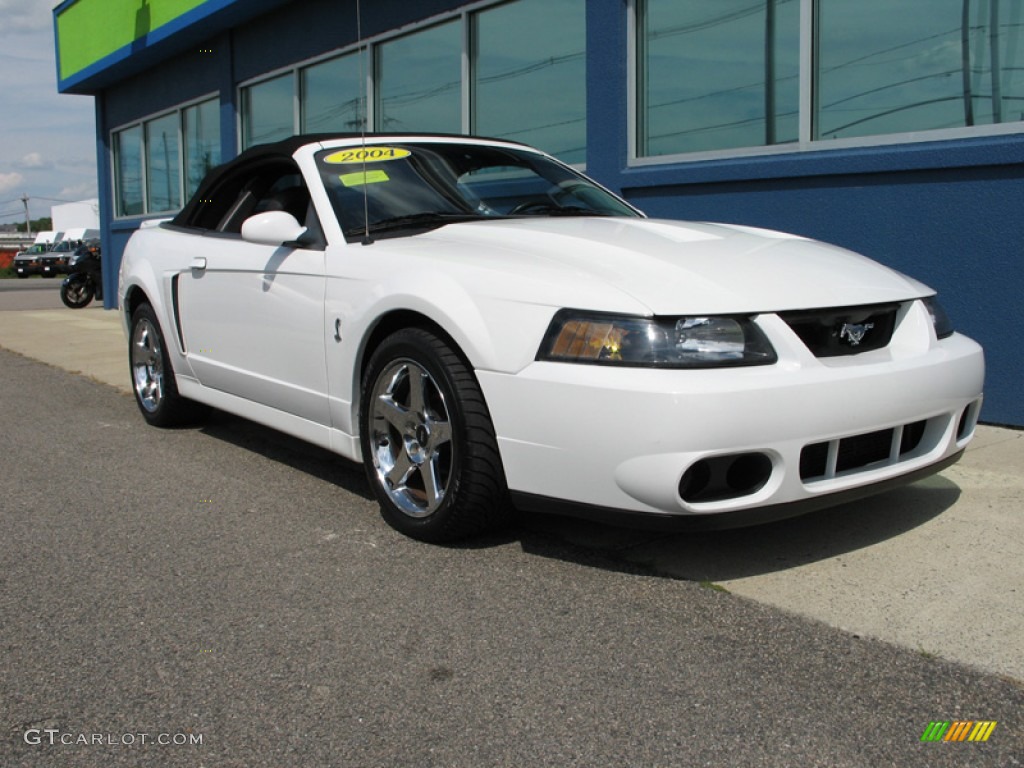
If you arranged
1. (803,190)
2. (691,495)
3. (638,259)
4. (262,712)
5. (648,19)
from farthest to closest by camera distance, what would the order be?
(648,19) < (803,190) < (638,259) < (691,495) < (262,712)

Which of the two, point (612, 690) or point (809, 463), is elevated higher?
point (809, 463)

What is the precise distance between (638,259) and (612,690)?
1.46m

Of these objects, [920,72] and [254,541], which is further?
[920,72]

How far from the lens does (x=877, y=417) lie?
11.0 feet

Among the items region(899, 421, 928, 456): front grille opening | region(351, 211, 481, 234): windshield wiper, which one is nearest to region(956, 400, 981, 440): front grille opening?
region(899, 421, 928, 456): front grille opening

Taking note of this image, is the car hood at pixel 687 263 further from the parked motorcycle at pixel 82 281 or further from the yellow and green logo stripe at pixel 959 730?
the parked motorcycle at pixel 82 281

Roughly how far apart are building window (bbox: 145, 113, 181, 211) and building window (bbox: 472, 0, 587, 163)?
815cm

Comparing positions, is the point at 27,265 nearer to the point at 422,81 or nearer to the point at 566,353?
the point at 422,81

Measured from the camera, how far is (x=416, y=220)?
4355 mm

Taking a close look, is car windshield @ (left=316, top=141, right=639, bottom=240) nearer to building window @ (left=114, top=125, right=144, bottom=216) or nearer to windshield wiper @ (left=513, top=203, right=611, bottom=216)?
windshield wiper @ (left=513, top=203, right=611, bottom=216)

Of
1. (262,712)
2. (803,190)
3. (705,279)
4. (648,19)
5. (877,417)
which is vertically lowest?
(262,712)

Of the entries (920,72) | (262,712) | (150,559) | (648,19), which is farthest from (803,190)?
(262,712)

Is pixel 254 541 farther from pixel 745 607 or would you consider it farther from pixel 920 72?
pixel 920 72

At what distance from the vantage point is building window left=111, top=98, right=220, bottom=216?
1516cm
